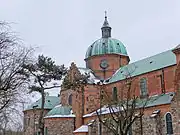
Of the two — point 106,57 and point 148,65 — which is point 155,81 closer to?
point 148,65

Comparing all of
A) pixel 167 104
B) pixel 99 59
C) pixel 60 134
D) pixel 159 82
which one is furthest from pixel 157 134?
pixel 99 59

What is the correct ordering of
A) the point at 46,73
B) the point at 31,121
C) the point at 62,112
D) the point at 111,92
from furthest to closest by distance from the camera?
the point at 31,121
the point at 62,112
the point at 111,92
the point at 46,73

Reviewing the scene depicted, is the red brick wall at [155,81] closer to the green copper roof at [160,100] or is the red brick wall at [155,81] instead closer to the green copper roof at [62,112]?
the green copper roof at [160,100]

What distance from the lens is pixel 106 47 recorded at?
54438 mm

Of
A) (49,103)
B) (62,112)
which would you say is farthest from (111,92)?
(49,103)

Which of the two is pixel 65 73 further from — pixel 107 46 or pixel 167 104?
pixel 107 46

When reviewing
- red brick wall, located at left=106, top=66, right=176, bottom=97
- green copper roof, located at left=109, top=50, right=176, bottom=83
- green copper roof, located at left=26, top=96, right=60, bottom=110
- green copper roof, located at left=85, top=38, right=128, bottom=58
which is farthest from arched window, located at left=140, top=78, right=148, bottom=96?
green copper roof, located at left=26, top=96, right=60, bottom=110

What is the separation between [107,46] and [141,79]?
12017 millimetres

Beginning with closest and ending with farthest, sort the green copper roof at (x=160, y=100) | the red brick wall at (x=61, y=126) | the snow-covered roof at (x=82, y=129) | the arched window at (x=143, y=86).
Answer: the green copper roof at (x=160, y=100) → the arched window at (x=143, y=86) → the snow-covered roof at (x=82, y=129) → the red brick wall at (x=61, y=126)

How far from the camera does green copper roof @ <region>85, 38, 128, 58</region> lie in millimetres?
54188

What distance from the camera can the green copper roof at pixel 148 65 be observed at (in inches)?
1644

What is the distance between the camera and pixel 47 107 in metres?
59.3

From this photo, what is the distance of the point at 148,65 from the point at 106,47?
11.2 meters

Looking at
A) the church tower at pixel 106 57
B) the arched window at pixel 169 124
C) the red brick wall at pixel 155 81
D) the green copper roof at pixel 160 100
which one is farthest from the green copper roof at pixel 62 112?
the arched window at pixel 169 124
